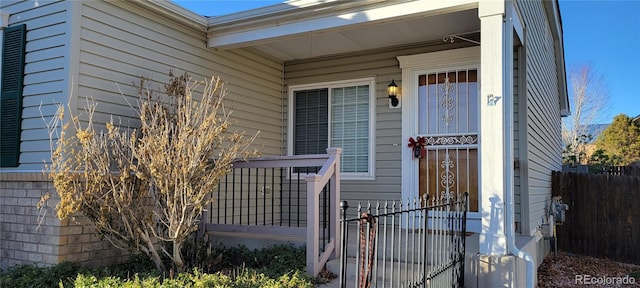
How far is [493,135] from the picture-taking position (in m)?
4.38

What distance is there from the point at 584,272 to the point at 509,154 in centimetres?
361

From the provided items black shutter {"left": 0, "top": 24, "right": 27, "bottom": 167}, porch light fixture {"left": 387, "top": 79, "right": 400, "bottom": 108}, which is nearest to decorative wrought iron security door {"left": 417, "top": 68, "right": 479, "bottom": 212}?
porch light fixture {"left": 387, "top": 79, "right": 400, "bottom": 108}

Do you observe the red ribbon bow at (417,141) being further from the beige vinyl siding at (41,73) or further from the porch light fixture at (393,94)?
the beige vinyl siding at (41,73)

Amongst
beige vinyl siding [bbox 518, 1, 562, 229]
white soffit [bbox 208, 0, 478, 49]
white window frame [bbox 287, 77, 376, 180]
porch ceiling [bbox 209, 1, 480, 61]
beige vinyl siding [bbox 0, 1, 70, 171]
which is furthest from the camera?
white window frame [bbox 287, 77, 376, 180]

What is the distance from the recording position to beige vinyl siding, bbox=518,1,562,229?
612cm

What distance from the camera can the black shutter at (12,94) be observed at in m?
5.11

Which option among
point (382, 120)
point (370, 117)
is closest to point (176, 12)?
point (370, 117)

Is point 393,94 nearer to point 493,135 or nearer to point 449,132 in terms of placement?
point 449,132

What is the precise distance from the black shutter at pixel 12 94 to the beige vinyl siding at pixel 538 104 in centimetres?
577

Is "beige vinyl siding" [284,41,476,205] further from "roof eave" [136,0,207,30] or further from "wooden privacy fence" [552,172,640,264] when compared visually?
"wooden privacy fence" [552,172,640,264]

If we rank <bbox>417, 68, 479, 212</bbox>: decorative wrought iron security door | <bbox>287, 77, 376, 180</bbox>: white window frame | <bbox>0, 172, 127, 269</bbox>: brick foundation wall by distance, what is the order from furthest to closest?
<bbox>287, 77, 376, 180</bbox>: white window frame → <bbox>417, 68, 479, 212</bbox>: decorative wrought iron security door → <bbox>0, 172, 127, 269</bbox>: brick foundation wall

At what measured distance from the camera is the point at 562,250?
342 inches

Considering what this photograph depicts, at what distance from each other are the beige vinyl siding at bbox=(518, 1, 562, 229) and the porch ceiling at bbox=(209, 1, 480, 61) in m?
0.97

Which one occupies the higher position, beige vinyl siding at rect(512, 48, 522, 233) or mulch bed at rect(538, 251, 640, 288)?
beige vinyl siding at rect(512, 48, 522, 233)
